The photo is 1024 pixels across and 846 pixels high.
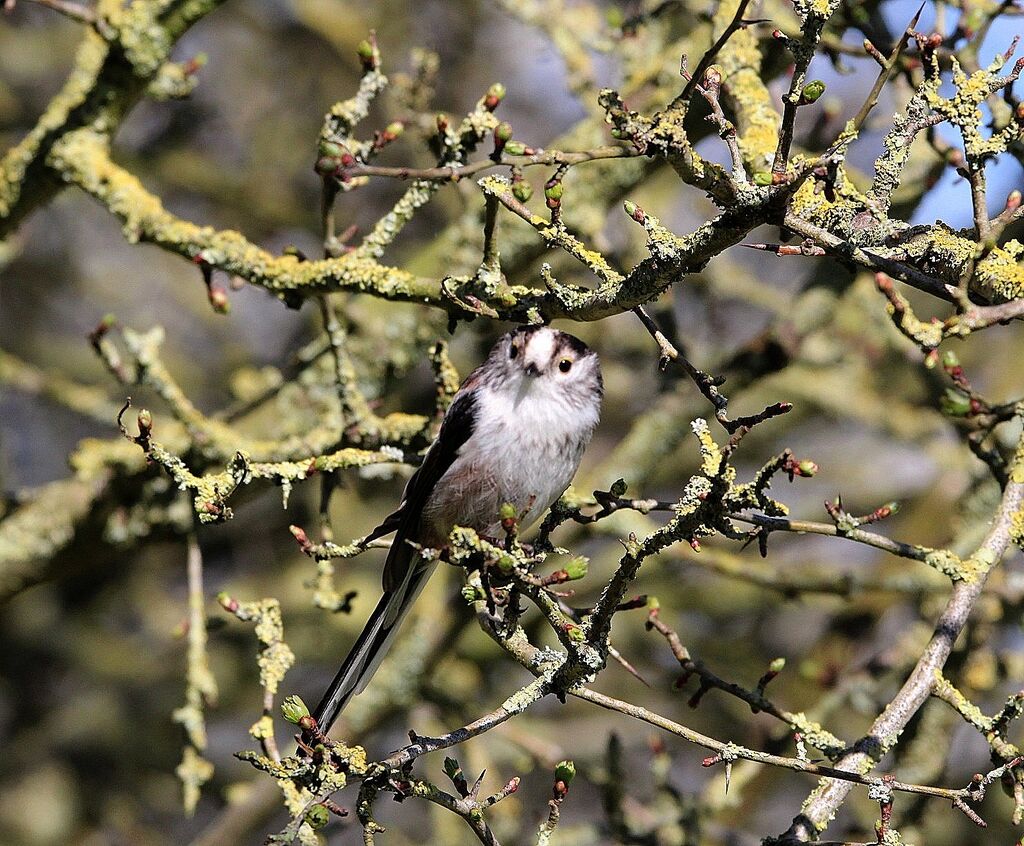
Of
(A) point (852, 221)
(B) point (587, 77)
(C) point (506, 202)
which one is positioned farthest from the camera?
(B) point (587, 77)

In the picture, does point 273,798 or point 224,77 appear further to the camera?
point 224,77

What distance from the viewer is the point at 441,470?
12.6 feet

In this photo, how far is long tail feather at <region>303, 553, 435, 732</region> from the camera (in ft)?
11.2

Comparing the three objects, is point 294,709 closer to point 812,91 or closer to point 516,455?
point 516,455

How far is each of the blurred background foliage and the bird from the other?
0.33 m

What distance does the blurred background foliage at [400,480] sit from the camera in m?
4.59

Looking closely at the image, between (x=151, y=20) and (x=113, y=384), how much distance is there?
10.1 feet

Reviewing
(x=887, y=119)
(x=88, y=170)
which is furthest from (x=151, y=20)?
(x=887, y=119)

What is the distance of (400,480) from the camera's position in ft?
21.5

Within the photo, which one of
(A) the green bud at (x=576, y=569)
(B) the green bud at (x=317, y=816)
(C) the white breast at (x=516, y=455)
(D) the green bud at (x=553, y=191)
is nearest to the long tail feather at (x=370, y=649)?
(C) the white breast at (x=516, y=455)

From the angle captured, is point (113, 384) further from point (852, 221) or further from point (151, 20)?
point (852, 221)

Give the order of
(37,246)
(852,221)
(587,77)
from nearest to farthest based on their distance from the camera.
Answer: (852,221), (587,77), (37,246)

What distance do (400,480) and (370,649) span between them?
2.95 m

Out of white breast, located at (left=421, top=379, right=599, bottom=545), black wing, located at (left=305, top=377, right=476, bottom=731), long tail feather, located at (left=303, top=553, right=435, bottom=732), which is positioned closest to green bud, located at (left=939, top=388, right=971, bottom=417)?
white breast, located at (left=421, top=379, right=599, bottom=545)
